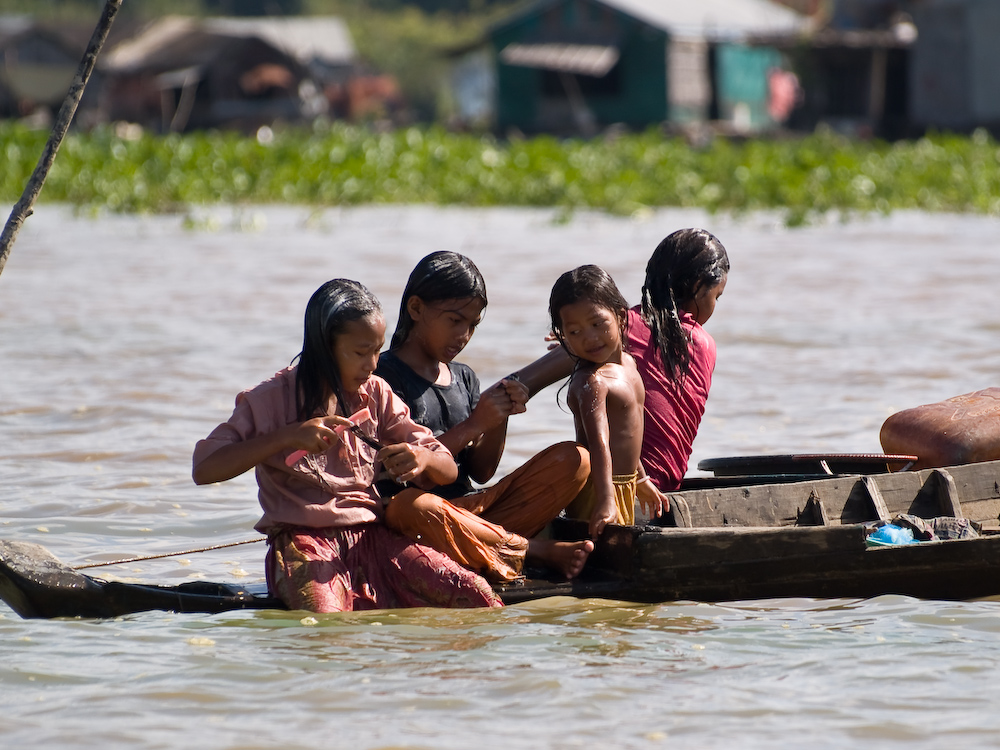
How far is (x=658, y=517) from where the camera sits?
154 inches

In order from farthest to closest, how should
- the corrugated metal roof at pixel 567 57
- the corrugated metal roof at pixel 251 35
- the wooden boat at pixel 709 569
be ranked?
the corrugated metal roof at pixel 251 35 → the corrugated metal roof at pixel 567 57 → the wooden boat at pixel 709 569

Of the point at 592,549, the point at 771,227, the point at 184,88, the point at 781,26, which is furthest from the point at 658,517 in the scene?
the point at 184,88

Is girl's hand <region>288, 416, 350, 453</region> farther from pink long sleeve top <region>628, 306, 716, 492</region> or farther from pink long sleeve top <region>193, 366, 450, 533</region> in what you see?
pink long sleeve top <region>628, 306, 716, 492</region>

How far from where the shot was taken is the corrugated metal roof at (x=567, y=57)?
28594 mm

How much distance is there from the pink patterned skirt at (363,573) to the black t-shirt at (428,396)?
319 millimetres

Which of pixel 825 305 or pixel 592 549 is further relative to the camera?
pixel 825 305

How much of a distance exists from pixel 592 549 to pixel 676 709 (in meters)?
0.73

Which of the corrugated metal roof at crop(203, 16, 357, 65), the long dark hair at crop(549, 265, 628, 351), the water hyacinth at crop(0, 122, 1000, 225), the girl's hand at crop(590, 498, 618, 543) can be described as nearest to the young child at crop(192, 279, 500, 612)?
the girl's hand at crop(590, 498, 618, 543)

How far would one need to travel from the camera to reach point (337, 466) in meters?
3.50

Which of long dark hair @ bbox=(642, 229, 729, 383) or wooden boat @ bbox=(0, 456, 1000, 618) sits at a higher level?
long dark hair @ bbox=(642, 229, 729, 383)

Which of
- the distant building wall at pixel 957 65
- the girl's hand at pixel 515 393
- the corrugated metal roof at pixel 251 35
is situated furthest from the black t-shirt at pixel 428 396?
the corrugated metal roof at pixel 251 35

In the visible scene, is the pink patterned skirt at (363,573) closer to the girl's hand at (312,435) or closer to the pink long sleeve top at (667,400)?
the girl's hand at (312,435)

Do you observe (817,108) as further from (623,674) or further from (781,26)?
(623,674)

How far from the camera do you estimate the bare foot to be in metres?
3.70
